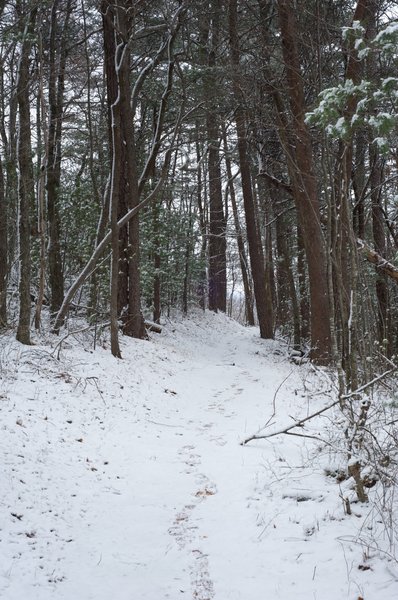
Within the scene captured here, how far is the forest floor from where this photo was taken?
131 inches

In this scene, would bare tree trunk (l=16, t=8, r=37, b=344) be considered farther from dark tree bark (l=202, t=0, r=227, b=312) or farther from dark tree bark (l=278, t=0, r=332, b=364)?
dark tree bark (l=202, t=0, r=227, b=312)

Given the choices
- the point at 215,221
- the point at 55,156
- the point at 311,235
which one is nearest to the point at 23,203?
the point at 55,156

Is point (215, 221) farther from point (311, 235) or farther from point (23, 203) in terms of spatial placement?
point (23, 203)

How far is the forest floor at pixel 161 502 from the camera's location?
3.34 meters

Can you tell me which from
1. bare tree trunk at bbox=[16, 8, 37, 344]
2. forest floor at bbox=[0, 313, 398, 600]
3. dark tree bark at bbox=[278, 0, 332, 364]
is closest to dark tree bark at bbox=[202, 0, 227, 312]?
dark tree bark at bbox=[278, 0, 332, 364]

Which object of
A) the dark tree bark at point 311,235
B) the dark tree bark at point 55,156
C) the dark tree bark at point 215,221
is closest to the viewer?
the dark tree bark at point 311,235

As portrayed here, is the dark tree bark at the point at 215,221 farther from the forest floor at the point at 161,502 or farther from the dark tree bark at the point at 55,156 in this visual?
the forest floor at the point at 161,502

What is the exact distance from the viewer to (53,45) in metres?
12.3

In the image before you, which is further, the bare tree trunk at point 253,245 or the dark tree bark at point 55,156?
the bare tree trunk at point 253,245

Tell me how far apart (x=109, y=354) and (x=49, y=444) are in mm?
4839

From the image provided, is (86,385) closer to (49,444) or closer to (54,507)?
(49,444)

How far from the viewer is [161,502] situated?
15.4 ft

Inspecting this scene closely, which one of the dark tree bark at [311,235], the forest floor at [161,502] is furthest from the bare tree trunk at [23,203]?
the dark tree bark at [311,235]

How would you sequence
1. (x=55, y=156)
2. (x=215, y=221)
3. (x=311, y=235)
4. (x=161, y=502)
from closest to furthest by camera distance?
(x=161, y=502) → (x=311, y=235) → (x=55, y=156) → (x=215, y=221)
